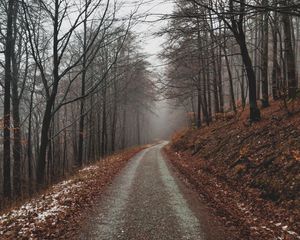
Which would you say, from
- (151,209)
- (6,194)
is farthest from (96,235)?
(6,194)

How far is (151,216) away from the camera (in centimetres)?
695

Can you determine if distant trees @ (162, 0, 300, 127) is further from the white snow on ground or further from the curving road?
the white snow on ground

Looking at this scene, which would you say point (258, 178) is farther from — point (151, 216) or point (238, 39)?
point (238, 39)

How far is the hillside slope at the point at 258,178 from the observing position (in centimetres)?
627

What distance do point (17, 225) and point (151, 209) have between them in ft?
10.8

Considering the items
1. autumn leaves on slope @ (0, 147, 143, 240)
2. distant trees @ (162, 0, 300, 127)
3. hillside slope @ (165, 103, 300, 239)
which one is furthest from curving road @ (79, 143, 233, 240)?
distant trees @ (162, 0, 300, 127)

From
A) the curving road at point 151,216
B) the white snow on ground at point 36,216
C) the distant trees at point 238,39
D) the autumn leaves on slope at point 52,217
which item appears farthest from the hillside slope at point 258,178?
the white snow on ground at point 36,216

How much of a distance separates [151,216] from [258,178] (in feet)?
12.3

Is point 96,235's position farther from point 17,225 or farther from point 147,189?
point 147,189

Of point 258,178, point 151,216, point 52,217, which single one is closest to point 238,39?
point 258,178

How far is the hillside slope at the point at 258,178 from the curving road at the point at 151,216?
64cm

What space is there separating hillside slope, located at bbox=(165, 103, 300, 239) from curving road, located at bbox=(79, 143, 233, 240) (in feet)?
2.10

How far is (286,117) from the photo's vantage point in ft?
36.3

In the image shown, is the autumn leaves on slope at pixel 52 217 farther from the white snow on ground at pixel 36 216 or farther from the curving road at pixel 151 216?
the curving road at pixel 151 216
